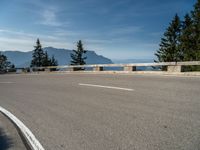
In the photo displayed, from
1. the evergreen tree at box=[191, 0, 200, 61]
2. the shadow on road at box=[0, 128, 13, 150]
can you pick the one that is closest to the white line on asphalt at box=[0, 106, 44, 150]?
the shadow on road at box=[0, 128, 13, 150]

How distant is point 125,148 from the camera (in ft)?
11.7

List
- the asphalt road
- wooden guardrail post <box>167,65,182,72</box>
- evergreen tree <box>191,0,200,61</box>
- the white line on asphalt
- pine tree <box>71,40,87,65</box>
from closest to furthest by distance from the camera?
the asphalt road < the white line on asphalt < wooden guardrail post <box>167,65,182,72</box> < evergreen tree <box>191,0,200,61</box> < pine tree <box>71,40,87,65</box>

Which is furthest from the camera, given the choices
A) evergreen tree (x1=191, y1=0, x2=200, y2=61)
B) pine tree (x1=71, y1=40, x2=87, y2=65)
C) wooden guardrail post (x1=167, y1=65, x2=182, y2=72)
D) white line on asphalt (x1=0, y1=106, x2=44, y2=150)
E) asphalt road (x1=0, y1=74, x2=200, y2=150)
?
pine tree (x1=71, y1=40, x2=87, y2=65)

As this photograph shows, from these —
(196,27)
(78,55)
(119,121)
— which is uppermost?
(196,27)

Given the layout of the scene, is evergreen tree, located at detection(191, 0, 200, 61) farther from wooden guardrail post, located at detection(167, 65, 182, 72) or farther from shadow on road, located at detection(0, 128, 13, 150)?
shadow on road, located at detection(0, 128, 13, 150)

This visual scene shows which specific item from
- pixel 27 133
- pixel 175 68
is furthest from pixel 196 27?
pixel 27 133

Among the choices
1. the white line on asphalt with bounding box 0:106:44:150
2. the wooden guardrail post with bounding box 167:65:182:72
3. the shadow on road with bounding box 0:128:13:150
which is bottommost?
the shadow on road with bounding box 0:128:13:150

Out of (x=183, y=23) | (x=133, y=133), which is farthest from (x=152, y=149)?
(x=183, y=23)

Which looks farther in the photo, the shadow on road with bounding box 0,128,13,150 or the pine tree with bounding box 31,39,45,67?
the pine tree with bounding box 31,39,45,67

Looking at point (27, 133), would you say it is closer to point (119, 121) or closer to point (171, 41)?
point (119, 121)

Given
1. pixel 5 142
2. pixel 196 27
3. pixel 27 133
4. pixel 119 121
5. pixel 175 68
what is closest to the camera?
pixel 5 142

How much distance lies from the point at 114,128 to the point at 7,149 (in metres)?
2.22

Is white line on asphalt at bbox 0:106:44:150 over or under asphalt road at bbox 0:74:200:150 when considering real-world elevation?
under

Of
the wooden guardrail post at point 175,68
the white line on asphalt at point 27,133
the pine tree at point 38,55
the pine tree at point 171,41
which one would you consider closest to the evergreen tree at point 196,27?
the pine tree at point 171,41
